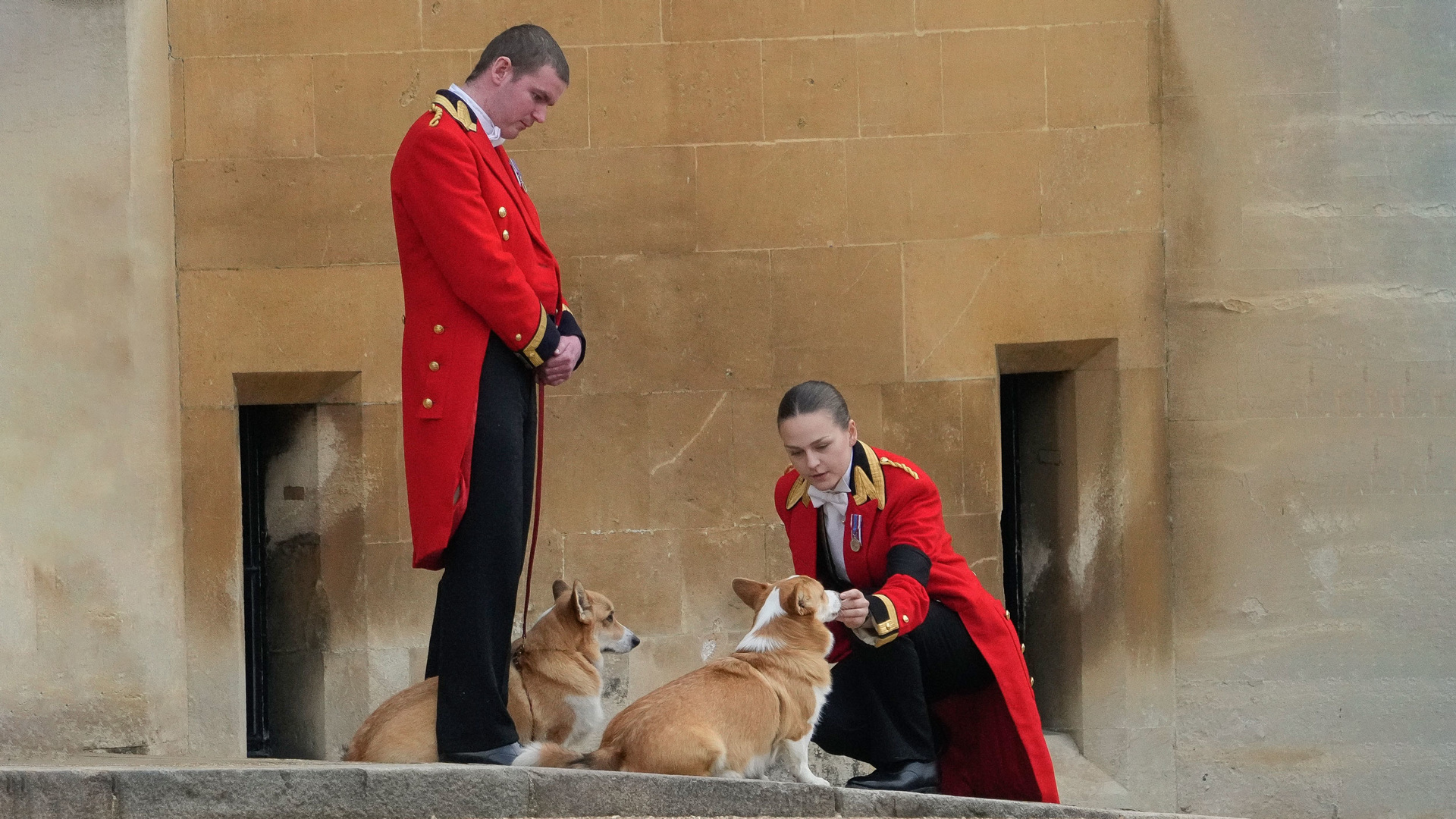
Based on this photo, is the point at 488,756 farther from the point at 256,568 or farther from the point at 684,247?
the point at 256,568

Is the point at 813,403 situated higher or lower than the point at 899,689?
higher

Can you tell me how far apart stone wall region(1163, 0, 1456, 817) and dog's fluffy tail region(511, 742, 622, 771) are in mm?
3070

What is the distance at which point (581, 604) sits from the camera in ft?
13.7

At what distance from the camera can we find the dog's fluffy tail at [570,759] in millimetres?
3557

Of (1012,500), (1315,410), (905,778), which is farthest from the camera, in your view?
(1012,500)

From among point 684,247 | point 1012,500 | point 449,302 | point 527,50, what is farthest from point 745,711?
point 1012,500

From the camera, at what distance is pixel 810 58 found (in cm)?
564

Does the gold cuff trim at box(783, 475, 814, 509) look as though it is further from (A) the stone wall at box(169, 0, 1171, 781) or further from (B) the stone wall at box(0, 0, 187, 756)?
(B) the stone wall at box(0, 0, 187, 756)

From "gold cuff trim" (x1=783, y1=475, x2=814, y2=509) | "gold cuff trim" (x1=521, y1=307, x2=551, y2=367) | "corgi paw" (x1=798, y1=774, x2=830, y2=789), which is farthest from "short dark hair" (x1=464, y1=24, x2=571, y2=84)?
"corgi paw" (x1=798, y1=774, x2=830, y2=789)

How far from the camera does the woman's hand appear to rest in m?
3.73

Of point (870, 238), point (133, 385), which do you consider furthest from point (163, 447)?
point (870, 238)

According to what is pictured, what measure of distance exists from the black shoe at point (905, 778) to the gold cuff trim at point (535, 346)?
1360mm

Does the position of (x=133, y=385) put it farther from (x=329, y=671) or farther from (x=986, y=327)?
(x=986, y=327)

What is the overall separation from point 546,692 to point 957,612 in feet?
3.73
